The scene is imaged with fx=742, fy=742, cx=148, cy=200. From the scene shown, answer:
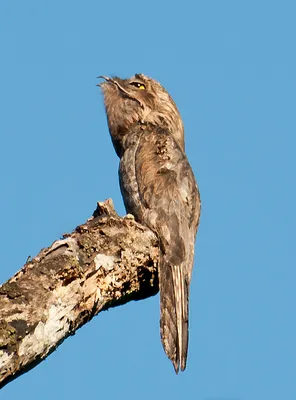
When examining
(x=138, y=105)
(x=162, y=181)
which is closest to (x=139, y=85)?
(x=138, y=105)

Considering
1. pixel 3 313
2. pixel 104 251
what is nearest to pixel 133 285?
pixel 104 251

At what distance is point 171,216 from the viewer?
21.8 ft

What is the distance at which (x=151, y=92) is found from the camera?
8680 mm

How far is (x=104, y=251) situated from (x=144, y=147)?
2.51 metres

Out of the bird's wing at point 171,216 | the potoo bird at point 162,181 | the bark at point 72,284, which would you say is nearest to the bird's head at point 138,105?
the potoo bird at point 162,181

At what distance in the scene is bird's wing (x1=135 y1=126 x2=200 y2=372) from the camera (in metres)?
5.76

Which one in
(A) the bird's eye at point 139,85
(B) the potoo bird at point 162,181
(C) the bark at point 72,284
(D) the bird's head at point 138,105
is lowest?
(C) the bark at point 72,284

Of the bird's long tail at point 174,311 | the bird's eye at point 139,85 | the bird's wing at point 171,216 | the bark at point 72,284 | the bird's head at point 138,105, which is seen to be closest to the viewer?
the bark at point 72,284

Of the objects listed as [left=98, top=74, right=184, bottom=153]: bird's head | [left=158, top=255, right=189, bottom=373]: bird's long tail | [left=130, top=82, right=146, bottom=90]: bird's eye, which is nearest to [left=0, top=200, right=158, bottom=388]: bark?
[left=158, top=255, right=189, bottom=373]: bird's long tail

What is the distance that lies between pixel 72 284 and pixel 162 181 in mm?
2718

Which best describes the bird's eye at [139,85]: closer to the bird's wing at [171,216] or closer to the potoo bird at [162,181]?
the potoo bird at [162,181]

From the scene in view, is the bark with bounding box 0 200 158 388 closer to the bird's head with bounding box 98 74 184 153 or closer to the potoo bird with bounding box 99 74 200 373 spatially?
the potoo bird with bounding box 99 74 200 373

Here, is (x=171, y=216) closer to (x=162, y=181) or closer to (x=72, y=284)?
(x=162, y=181)

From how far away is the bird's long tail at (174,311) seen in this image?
5543 millimetres
